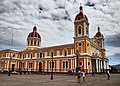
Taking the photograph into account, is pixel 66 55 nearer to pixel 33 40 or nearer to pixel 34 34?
pixel 33 40

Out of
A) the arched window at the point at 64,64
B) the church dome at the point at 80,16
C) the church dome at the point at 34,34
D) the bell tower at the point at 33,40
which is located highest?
the church dome at the point at 80,16

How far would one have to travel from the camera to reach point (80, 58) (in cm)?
4162

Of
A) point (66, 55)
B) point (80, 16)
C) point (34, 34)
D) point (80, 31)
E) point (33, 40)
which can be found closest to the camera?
point (80, 31)

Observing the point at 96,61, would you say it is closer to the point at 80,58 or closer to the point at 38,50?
the point at 80,58

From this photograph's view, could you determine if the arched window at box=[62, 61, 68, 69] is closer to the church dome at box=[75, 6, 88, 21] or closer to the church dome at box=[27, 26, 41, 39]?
the church dome at box=[75, 6, 88, 21]

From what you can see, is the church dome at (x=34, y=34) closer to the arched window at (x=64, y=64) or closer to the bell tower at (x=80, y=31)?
the arched window at (x=64, y=64)

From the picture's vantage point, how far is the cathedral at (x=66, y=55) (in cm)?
4191

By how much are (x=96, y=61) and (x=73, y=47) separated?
322 inches

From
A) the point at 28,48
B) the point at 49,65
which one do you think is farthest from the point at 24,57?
the point at 49,65

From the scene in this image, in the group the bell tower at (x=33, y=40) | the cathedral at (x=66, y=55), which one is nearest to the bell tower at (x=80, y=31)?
the cathedral at (x=66, y=55)

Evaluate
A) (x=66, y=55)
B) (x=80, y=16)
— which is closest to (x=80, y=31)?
(x=80, y=16)

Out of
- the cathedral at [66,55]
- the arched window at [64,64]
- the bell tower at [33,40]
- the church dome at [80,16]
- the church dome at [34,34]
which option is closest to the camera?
the cathedral at [66,55]

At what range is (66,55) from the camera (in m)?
47.7

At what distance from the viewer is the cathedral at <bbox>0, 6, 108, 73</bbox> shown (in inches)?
1650
